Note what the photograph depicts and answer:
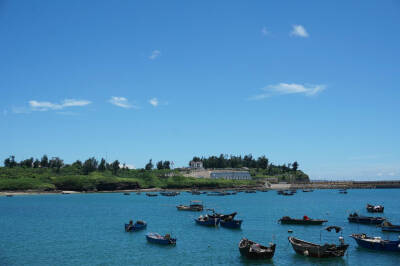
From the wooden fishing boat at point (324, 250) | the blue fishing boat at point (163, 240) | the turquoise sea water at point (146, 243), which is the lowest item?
the turquoise sea water at point (146, 243)

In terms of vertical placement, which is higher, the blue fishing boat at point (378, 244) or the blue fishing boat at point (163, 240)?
the blue fishing boat at point (378, 244)

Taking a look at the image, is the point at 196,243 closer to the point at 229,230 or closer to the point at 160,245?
the point at 160,245

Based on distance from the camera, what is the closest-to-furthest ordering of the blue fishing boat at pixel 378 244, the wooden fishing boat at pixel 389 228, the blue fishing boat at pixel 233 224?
the blue fishing boat at pixel 378 244, the wooden fishing boat at pixel 389 228, the blue fishing boat at pixel 233 224

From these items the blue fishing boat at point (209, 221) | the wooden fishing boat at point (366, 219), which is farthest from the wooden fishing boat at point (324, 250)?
the wooden fishing boat at point (366, 219)

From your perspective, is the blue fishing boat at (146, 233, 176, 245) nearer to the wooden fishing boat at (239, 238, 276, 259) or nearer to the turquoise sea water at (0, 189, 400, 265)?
the turquoise sea water at (0, 189, 400, 265)

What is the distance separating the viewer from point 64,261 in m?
38.5

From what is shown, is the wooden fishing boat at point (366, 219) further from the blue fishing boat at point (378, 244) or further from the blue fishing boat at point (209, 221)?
the blue fishing boat at point (209, 221)

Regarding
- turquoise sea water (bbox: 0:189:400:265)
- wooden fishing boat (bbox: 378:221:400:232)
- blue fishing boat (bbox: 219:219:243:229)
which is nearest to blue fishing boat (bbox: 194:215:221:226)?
turquoise sea water (bbox: 0:189:400:265)

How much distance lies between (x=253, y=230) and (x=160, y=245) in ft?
61.4

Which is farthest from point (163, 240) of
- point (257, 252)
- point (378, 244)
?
point (378, 244)

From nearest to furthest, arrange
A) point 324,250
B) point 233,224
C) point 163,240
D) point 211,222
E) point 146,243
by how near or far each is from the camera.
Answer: point 324,250 → point 163,240 → point 146,243 → point 233,224 → point 211,222

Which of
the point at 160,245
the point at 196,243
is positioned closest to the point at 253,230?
the point at 196,243

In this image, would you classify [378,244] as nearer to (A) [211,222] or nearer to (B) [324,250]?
(B) [324,250]

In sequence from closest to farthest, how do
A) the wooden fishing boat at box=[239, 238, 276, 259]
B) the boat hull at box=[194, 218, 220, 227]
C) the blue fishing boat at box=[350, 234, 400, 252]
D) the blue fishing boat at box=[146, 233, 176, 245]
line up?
the wooden fishing boat at box=[239, 238, 276, 259] < the blue fishing boat at box=[350, 234, 400, 252] < the blue fishing boat at box=[146, 233, 176, 245] < the boat hull at box=[194, 218, 220, 227]
